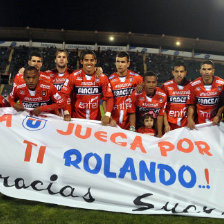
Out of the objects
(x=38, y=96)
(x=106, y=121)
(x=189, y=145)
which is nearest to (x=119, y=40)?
(x=38, y=96)

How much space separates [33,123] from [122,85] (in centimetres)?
180

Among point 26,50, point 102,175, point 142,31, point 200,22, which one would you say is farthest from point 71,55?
point 102,175

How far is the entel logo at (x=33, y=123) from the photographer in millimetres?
3639

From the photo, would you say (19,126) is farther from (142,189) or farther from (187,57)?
(187,57)

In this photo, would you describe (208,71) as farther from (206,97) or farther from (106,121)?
(106,121)

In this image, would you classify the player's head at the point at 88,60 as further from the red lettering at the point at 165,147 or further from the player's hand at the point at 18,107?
the red lettering at the point at 165,147

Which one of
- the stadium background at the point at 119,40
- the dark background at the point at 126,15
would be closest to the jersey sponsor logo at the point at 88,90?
the stadium background at the point at 119,40

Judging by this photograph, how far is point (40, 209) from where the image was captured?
296 centimetres

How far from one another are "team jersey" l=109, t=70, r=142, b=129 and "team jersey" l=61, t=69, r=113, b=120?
271mm

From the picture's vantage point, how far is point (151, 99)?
4.52 metres

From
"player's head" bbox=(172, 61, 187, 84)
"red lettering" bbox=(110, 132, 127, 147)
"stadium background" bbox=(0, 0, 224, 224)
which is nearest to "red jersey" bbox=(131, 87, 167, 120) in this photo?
"player's head" bbox=(172, 61, 187, 84)

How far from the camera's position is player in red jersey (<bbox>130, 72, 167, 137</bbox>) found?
444cm

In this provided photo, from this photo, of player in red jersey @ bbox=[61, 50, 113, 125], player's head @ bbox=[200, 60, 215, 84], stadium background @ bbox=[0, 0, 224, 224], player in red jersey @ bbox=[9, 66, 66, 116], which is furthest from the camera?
stadium background @ bbox=[0, 0, 224, 224]

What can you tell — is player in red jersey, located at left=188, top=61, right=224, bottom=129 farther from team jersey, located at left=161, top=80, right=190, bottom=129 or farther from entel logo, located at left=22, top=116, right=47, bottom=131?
entel logo, located at left=22, top=116, right=47, bottom=131
